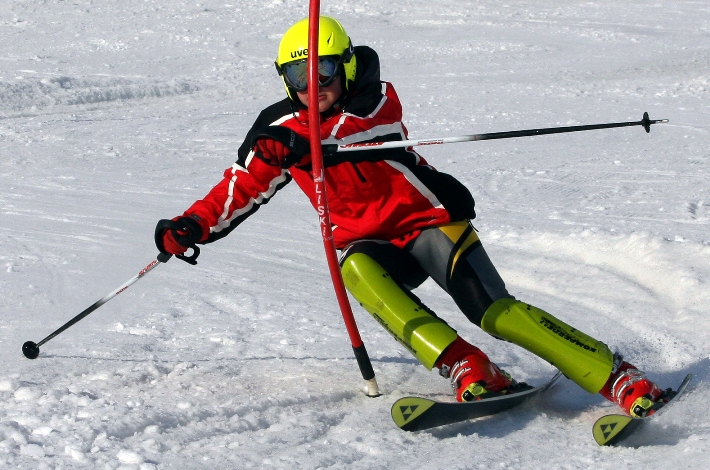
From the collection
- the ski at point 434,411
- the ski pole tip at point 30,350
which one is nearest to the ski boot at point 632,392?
the ski at point 434,411

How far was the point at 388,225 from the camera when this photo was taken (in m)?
3.67

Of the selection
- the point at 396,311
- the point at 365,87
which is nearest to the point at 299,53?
the point at 365,87

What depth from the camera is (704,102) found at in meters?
11.4

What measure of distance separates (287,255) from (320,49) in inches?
114

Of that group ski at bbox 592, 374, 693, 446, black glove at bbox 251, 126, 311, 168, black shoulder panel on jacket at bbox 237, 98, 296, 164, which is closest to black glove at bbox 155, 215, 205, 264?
black shoulder panel on jacket at bbox 237, 98, 296, 164

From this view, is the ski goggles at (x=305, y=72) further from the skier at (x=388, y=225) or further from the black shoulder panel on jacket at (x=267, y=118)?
the black shoulder panel on jacket at (x=267, y=118)

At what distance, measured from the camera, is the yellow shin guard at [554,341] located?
11.1 ft

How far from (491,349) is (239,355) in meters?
1.26

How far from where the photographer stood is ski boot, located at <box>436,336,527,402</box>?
3.34 metres

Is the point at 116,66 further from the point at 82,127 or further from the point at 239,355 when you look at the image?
the point at 239,355

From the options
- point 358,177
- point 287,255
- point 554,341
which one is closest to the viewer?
point 554,341

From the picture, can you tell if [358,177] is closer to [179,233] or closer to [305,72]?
[305,72]

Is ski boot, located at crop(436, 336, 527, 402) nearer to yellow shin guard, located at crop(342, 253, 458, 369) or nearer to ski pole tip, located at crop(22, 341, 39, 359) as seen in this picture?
yellow shin guard, located at crop(342, 253, 458, 369)

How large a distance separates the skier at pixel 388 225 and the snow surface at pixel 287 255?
0.26 m
